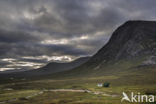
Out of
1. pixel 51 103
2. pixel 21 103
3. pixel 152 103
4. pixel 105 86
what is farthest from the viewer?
pixel 105 86

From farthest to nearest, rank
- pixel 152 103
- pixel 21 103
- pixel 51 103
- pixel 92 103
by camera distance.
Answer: pixel 21 103, pixel 51 103, pixel 92 103, pixel 152 103

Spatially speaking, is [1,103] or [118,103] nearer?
[118,103]

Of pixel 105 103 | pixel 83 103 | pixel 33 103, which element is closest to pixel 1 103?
pixel 33 103

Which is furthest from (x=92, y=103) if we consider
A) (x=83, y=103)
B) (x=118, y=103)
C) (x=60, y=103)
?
(x=60, y=103)

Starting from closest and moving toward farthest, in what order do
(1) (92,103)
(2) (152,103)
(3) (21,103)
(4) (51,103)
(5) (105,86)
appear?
(2) (152,103), (1) (92,103), (4) (51,103), (3) (21,103), (5) (105,86)

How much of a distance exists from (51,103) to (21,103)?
1771 cm

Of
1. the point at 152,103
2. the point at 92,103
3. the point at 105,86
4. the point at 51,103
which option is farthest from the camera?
the point at 105,86

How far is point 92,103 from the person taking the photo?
2901 inches

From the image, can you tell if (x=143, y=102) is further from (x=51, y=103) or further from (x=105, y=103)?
(x=51, y=103)

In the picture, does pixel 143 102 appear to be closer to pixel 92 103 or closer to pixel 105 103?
pixel 105 103

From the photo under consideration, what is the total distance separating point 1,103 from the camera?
9325cm

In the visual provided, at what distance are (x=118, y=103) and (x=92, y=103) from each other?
421 inches

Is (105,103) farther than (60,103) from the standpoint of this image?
No

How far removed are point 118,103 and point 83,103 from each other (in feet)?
47.0
